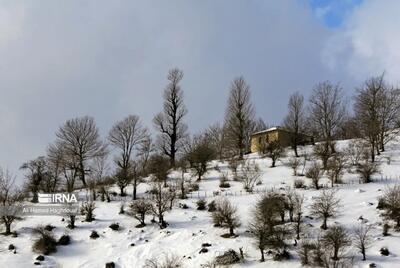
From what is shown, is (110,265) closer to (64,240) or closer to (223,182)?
(64,240)

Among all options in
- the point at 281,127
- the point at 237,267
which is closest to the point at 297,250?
the point at 237,267

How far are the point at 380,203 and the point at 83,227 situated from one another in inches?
776

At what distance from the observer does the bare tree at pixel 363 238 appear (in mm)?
22969

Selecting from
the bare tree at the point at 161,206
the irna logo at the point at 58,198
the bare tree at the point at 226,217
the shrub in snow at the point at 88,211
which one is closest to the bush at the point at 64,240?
the shrub in snow at the point at 88,211

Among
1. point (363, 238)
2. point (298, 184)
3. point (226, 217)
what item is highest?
point (298, 184)

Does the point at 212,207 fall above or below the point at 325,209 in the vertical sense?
above

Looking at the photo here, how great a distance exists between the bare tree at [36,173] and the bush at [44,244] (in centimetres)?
1492

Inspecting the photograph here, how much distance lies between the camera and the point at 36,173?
46.9m

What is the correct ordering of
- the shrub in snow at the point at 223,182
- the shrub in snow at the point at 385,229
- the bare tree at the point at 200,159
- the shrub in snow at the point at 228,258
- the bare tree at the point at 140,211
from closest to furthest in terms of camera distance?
the shrub in snow at the point at 228,258 < the shrub in snow at the point at 385,229 < the bare tree at the point at 140,211 < the shrub in snow at the point at 223,182 < the bare tree at the point at 200,159

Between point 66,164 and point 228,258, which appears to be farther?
point 66,164

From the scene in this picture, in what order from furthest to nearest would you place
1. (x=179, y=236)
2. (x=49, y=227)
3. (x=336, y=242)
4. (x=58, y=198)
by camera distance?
1. (x=58, y=198)
2. (x=49, y=227)
3. (x=179, y=236)
4. (x=336, y=242)

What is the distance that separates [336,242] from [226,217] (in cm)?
748

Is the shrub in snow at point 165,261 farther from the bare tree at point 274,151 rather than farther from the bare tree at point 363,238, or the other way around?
the bare tree at point 274,151

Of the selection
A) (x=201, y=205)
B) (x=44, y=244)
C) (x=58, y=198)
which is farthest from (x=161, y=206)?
(x=58, y=198)
